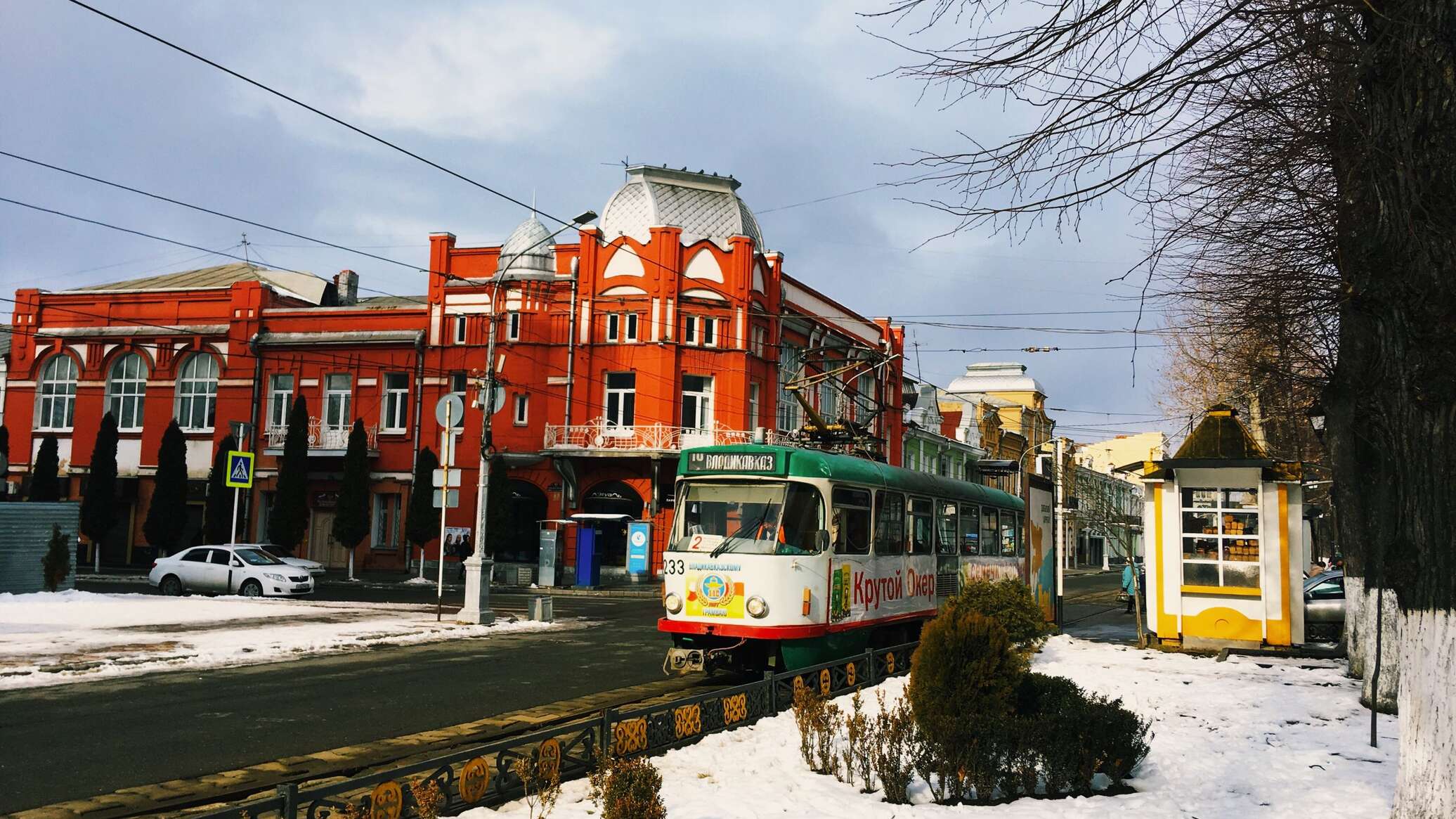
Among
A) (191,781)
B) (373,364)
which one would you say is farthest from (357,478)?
(191,781)

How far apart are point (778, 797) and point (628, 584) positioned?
3195 cm

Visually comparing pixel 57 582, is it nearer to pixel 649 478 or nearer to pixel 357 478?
pixel 357 478

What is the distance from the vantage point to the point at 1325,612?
22.2 meters

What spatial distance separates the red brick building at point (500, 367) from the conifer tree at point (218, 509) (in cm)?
133

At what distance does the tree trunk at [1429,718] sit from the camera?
5.13 meters

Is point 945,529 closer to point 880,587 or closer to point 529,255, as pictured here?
point 880,587

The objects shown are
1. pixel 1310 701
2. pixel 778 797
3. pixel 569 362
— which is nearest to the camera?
pixel 778 797

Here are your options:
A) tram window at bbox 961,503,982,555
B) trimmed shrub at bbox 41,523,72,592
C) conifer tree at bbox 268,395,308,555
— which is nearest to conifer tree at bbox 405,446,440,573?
conifer tree at bbox 268,395,308,555

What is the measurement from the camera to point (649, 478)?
135ft

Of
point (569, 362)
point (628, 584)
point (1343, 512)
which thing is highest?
point (569, 362)

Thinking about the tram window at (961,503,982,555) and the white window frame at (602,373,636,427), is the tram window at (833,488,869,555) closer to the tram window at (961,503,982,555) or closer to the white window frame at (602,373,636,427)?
the tram window at (961,503,982,555)

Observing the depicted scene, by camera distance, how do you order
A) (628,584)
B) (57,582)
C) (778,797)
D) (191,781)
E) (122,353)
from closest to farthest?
(778,797), (191,781), (57,582), (628,584), (122,353)

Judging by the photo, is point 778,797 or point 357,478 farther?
point 357,478

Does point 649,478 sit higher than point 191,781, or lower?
higher
